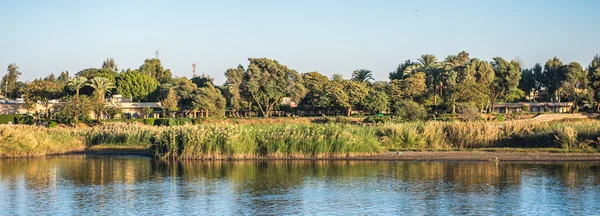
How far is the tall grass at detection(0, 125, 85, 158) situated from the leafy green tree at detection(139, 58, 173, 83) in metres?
86.0

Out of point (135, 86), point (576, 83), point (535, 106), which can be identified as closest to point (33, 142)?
point (135, 86)

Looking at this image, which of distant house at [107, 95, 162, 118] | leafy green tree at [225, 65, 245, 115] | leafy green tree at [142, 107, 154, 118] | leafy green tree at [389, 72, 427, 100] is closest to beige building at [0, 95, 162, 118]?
distant house at [107, 95, 162, 118]

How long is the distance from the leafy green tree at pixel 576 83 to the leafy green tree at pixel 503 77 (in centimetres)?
916

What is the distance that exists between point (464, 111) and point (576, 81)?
100 ft

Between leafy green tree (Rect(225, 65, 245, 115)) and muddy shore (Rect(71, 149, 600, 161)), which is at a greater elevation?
leafy green tree (Rect(225, 65, 245, 115))

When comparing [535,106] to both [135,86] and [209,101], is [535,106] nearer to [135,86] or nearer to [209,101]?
[209,101]

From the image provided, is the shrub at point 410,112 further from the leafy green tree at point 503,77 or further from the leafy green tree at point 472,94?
the leafy green tree at point 503,77

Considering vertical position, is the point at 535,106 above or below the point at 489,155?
above

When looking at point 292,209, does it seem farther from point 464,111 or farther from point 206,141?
point 464,111

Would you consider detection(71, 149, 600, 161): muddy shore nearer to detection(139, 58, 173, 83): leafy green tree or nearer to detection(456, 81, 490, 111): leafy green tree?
detection(456, 81, 490, 111): leafy green tree

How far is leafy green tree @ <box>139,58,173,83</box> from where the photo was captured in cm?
13738

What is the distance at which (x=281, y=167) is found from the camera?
1549 inches

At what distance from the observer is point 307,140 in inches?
1697

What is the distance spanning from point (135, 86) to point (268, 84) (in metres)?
27.1
